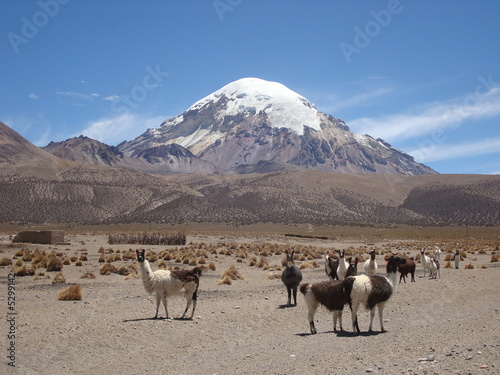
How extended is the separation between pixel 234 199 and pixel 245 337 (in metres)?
156

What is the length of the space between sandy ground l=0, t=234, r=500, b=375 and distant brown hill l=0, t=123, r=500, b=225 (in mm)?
106812

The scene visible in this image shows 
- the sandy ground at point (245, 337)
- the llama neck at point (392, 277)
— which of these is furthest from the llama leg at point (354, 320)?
the llama neck at point (392, 277)

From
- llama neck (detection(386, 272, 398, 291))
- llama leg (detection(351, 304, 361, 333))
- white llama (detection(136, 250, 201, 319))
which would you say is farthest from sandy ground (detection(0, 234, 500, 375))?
llama neck (detection(386, 272, 398, 291))

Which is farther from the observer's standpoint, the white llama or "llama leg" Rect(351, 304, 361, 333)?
the white llama

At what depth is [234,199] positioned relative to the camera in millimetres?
168625

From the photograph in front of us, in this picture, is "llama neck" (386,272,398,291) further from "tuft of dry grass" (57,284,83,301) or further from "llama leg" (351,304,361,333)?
"tuft of dry grass" (57,284,83,301)

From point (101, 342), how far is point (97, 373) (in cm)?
207

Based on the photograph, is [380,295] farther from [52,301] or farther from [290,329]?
[52,301]

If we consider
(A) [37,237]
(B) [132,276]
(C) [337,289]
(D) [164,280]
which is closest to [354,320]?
(C) [337,289]

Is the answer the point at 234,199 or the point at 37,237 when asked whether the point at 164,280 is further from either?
the point at 234,199

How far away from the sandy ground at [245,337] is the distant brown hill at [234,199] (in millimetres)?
106812

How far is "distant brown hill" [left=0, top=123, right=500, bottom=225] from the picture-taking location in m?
132

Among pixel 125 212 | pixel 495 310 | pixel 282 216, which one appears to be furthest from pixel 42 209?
pixel 495 310

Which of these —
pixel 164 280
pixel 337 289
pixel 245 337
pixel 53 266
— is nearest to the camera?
pixel 337 289
